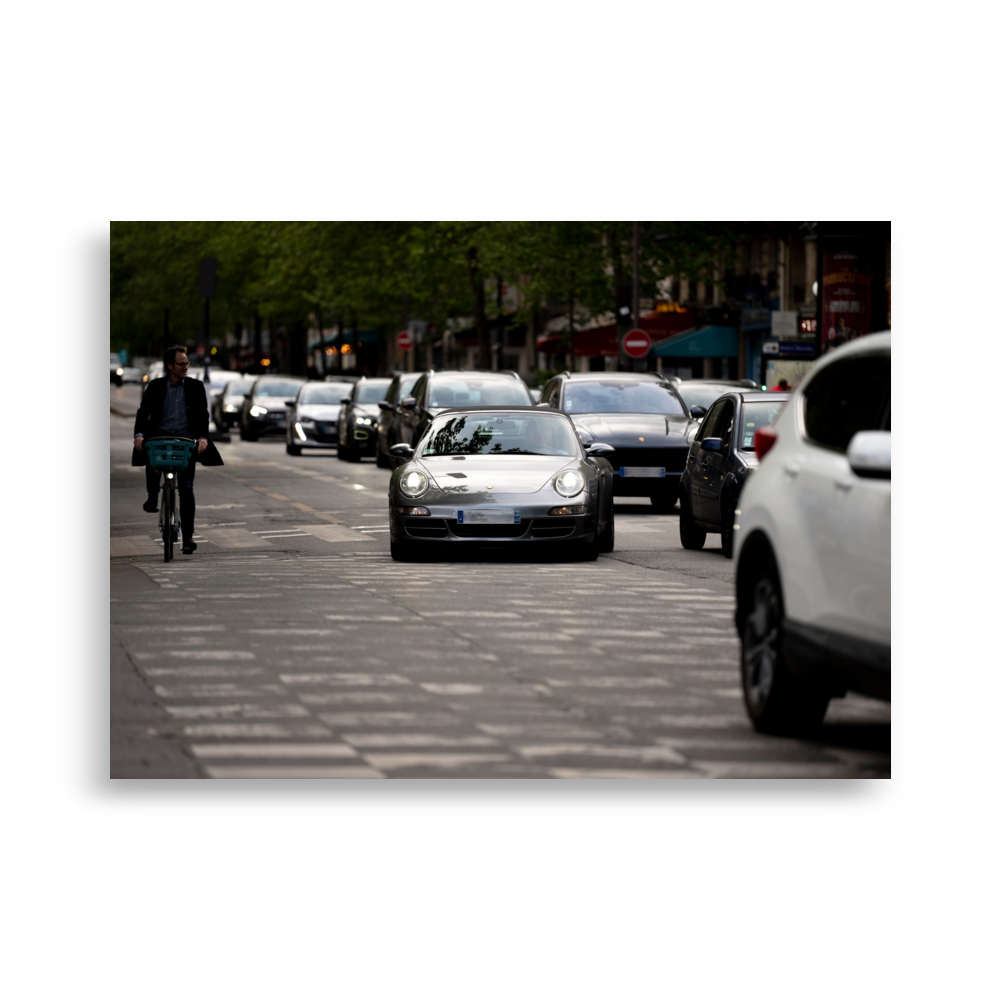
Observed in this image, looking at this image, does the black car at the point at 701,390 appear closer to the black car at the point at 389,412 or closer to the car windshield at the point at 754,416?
the black car at the point at 389,412

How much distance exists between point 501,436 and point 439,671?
23.5 ft

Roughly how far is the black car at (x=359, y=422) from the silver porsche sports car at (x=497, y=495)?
1724cm

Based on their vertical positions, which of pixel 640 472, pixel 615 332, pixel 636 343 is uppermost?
pixel 615 332

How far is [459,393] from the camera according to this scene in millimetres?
27172

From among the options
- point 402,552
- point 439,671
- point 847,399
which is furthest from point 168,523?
point 847,399

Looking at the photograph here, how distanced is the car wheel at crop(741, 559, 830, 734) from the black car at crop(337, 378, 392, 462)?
84.8ft

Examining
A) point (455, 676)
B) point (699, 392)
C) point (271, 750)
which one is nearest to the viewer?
point (271, 750)

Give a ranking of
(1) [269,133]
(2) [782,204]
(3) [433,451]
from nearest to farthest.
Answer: (1) [269,133] → (2) [782,204] → (3) [433,451]

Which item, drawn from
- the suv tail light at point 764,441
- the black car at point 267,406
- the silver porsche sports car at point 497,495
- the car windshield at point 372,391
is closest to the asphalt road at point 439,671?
the silver porsche sports car at point 497,495

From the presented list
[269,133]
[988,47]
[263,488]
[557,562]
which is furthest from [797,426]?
[263,488]

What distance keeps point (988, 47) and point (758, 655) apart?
2.62 m

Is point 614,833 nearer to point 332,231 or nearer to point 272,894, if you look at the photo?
point 272,894

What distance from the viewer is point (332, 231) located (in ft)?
180

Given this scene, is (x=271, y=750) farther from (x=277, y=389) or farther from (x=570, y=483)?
(x=277, y=389)
